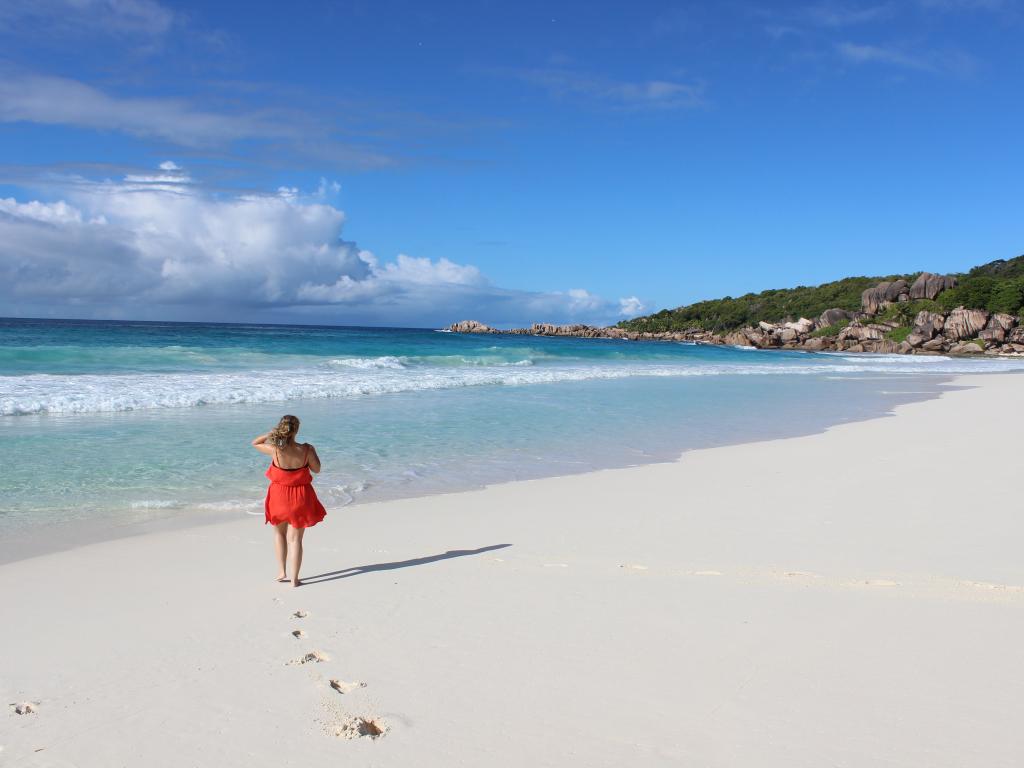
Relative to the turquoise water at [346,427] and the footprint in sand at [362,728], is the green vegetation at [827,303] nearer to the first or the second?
the turquoise water at [346,427]

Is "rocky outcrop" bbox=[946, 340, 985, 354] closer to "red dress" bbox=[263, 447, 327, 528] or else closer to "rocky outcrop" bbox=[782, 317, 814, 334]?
"rocky outcrop" bbox=[782, 317, 814, 334]

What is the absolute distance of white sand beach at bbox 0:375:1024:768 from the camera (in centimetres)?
322

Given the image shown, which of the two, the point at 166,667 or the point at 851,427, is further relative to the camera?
the point at 851,427

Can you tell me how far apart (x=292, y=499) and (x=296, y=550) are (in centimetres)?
42

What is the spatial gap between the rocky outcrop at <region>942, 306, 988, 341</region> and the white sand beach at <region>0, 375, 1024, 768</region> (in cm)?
7206

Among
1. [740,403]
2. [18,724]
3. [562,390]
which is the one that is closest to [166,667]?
[18,724]

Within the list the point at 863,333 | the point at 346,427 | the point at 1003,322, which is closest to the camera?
the point at 346,427

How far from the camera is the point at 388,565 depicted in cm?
586

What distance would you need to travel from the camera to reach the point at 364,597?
16.7ft

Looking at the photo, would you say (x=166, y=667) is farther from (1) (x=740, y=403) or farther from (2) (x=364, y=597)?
(1) (x=740, y=403)

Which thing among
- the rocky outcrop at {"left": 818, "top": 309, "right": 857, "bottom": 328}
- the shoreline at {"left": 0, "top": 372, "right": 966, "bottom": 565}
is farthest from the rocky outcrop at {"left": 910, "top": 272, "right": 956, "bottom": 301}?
the shoreline at {"left": 0, "top": 372, "right": 966, "bottom": 565}

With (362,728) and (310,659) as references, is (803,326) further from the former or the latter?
(362,728)

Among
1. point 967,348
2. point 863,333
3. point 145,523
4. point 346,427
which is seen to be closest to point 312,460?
point 145,523

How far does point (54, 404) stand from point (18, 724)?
14.4 m
